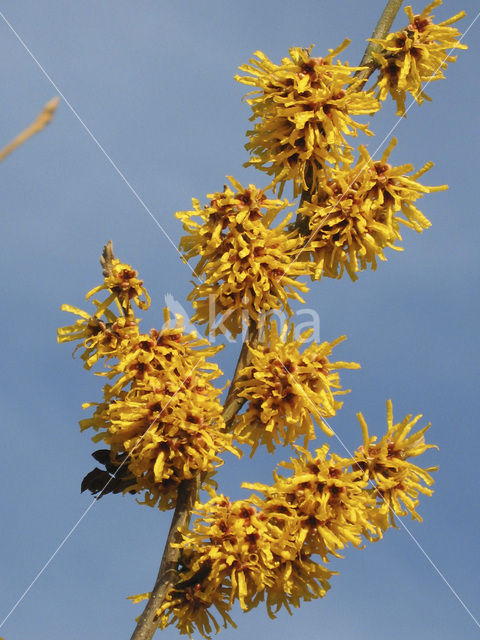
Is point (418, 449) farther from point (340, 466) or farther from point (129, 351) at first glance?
point (129, 351)

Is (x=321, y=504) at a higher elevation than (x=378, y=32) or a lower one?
lower

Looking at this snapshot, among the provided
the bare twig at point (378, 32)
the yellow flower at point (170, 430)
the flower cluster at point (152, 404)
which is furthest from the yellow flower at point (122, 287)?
the bare twig at point (378, 32)

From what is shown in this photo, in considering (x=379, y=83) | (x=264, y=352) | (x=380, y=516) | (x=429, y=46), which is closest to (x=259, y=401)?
(x=264, y=352)

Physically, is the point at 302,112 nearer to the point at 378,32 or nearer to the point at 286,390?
the point at 378,32

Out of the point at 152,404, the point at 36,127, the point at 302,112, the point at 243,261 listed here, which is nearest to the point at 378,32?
the point at 302,112

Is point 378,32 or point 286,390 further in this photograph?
point 378,32

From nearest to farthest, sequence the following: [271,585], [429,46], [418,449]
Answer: [271,585], [418,449], [429,46]

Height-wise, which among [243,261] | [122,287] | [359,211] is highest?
[359,211]
